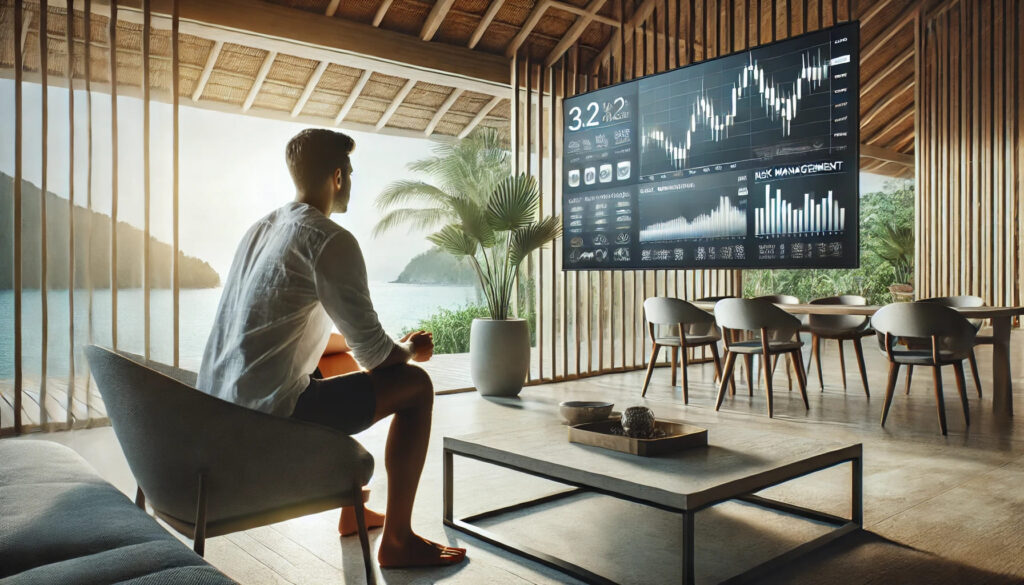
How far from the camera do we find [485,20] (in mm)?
5891

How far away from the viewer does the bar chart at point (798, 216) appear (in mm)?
4480

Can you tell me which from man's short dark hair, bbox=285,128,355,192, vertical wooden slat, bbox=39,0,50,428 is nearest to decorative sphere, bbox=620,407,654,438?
man's short dark hair, bbox=285,128,355,192

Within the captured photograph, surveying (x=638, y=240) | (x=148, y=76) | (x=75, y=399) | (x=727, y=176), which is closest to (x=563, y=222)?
(x=638, y=240)

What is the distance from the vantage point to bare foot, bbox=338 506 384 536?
249 centimetres

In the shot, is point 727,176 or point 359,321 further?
point 727,176

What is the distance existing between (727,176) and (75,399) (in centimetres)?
428

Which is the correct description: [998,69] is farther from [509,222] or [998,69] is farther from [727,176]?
[509,222]

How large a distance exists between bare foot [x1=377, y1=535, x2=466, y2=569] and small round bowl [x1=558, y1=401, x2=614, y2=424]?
2.12 feet

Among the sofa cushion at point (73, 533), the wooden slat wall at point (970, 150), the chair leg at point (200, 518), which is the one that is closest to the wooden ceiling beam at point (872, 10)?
the wooden slat wall at point (970, 150)

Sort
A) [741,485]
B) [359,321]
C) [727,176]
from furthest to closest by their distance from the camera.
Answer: [727,176]
[741,485]
[359,321]

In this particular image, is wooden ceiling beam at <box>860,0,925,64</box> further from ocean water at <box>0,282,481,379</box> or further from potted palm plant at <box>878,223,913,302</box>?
ocean water at <box>0,282,481,379</box>

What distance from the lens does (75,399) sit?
4176mm

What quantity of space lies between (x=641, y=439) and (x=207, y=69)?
465 cm

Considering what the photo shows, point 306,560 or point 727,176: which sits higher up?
point 727,176
